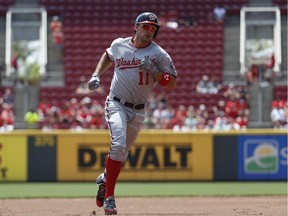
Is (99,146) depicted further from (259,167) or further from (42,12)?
(42,12)

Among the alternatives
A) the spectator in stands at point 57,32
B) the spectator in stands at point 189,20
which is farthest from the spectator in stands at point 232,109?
the spectator in stands at point 57,32

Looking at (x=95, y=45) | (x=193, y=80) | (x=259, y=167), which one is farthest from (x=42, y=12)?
(x=259, y=167)

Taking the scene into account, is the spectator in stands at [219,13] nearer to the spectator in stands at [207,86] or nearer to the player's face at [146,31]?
the spectator in stands at [207,86]

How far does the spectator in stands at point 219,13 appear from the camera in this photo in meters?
24.9

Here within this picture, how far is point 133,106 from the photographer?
27.2ft

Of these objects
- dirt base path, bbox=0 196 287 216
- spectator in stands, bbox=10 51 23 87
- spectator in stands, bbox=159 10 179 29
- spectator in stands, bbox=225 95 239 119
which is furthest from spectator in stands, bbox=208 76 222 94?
dirt base path, bbox=0 196 287 216

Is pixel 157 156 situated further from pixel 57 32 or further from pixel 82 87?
pixel 57 32

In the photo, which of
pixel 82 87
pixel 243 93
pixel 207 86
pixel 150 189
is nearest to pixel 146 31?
pixel 150 189

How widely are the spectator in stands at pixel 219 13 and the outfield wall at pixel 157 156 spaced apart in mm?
9118

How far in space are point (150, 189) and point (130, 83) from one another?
21.8 feet

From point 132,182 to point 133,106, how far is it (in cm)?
826

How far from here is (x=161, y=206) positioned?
1052 cm

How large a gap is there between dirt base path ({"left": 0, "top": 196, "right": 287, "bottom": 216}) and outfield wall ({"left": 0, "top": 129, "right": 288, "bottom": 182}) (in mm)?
3956

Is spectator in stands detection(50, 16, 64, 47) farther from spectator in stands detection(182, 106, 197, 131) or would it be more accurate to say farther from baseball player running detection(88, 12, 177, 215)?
baseball player running detection(88, 12, 177, 215)
